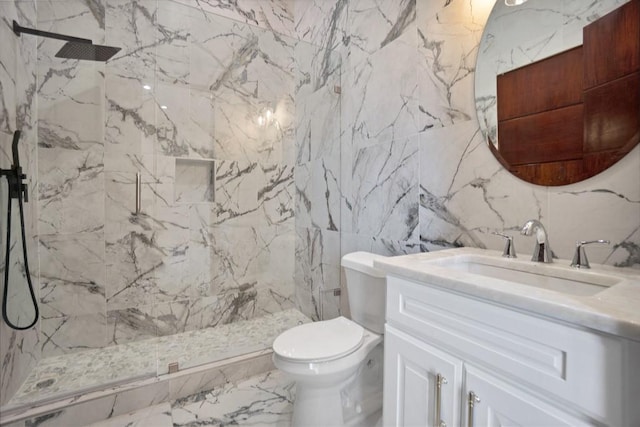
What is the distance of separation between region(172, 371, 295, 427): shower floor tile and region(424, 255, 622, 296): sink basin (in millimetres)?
1171

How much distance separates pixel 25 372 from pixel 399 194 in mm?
2266

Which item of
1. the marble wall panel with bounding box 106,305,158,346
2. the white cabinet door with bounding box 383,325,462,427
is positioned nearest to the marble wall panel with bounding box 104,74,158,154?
the marble wall panel with bounding box 106,305,158,346

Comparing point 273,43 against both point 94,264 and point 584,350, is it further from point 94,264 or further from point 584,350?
point 584,350

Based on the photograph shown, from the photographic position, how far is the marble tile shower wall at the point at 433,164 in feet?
3.47

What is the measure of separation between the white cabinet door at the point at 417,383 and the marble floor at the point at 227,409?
0.76 m

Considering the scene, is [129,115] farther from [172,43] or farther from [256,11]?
[256,11]

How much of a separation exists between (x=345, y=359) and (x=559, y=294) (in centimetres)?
90

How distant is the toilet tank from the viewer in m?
1.49

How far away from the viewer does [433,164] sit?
159 centimetres

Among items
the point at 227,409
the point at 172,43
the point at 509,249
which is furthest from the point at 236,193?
the point at 509,249

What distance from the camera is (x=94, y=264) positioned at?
2.12 meters

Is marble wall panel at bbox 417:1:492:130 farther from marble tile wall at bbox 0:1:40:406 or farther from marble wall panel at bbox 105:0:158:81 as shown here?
marble tile wall at bbox 0:1:40:406

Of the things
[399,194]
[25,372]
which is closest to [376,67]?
[399,194]

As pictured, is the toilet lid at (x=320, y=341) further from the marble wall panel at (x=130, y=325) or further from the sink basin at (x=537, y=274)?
the marble wall panel at (x=130, y=325)
